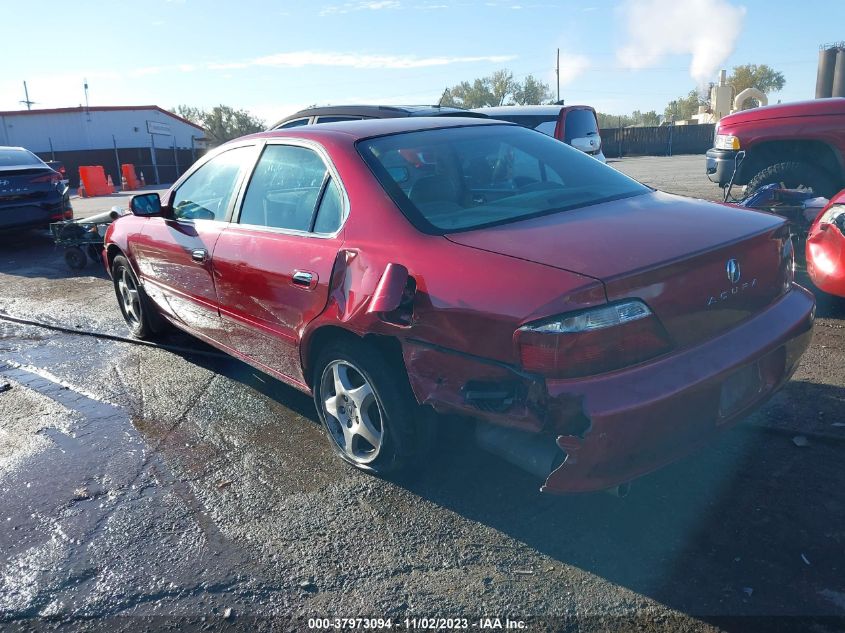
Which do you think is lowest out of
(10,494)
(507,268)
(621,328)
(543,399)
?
(10,494)

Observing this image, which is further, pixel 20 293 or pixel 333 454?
pixel 20 293

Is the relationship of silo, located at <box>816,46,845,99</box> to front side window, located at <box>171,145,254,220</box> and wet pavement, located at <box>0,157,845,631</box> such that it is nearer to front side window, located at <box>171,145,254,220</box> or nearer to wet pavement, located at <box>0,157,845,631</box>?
wet pavement, located at <box>0,157,845,631</box>

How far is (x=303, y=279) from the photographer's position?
3.37 metres

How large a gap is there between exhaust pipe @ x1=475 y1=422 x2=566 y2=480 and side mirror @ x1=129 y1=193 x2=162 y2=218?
3.09 metres

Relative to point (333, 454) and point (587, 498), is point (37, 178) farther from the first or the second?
point (587, 498)

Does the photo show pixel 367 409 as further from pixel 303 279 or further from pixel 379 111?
pixel 379 111

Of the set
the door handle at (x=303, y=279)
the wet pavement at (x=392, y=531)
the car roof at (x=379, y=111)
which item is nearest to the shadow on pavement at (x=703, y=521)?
the wet pavement at (x=392, y=531)

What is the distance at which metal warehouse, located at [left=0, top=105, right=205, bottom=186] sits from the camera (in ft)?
121

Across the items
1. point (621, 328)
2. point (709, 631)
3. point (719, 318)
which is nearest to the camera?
point (709, 631)

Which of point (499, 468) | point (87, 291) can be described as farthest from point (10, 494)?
point (87, 291)

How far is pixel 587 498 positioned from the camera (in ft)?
10.2

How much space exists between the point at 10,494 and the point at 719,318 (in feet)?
10.9

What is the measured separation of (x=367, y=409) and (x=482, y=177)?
126cm

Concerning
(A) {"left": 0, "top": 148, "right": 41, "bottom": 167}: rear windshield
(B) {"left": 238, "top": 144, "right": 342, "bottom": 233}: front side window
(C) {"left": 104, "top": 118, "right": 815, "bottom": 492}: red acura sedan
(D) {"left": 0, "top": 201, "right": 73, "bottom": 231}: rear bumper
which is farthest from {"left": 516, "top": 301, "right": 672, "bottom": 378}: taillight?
(A) {"left": 0, "top": 148, "right": 41, "bottom": 167}: rear windshield
